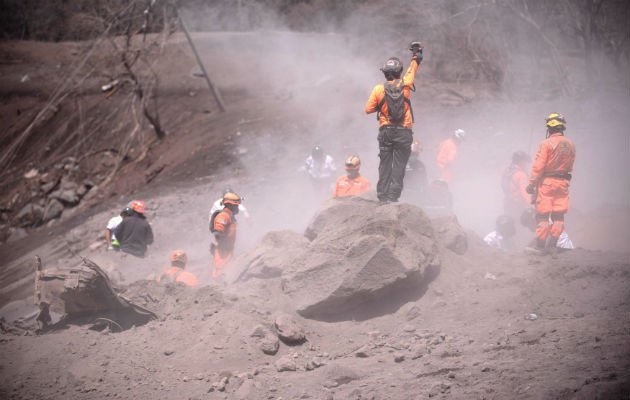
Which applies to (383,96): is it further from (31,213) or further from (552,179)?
(31,213)

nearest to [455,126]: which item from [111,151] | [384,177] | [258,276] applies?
[384,177]

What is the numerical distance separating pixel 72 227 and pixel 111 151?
21.3 feet

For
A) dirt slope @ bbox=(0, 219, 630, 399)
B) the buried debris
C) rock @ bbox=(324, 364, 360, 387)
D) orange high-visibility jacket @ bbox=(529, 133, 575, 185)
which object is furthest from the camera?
orange high-visibility jacket @ bbox=(529, 133, 575, 185)

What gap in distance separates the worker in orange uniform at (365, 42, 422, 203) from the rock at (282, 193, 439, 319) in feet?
1.08

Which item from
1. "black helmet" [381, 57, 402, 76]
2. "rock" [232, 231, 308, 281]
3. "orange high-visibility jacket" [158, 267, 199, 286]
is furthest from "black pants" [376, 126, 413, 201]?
"orange high-visibility jacket" [158, 267, 199, 286]

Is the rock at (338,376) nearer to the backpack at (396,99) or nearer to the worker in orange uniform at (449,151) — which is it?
the backpack at (396,99)

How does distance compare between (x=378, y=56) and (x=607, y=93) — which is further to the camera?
(x=378, y=56)

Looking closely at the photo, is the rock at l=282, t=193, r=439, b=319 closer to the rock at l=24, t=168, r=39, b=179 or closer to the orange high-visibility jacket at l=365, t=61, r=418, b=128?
the orange high-visibility jacket at l=365, t=61, r=418, b=128

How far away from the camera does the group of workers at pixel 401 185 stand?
4.24 metres

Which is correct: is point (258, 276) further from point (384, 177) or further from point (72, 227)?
point (72, 227)

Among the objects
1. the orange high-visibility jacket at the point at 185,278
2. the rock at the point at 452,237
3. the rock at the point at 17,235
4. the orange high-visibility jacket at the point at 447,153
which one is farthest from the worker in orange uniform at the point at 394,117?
the rock at the point at 17,235

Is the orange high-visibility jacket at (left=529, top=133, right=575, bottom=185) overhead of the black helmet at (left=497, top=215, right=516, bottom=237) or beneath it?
overhead

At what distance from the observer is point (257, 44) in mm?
20656

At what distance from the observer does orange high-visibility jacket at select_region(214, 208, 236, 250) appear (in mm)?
5773
